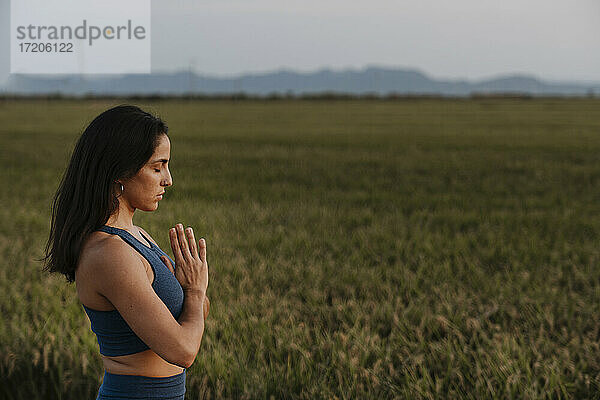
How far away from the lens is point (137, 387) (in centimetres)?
146

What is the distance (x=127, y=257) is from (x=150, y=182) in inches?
7.0

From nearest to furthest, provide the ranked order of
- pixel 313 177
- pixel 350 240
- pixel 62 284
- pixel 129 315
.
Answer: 1. pixel 129 315
2. pixel 62 284
3. pixel 350 240
4. pixel 313 177

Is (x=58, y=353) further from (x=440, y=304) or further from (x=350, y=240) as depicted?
(x=350, y=240)

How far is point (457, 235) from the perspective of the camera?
6.57 m

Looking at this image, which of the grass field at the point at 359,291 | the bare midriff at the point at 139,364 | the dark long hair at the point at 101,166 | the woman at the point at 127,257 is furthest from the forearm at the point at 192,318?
the grass field at the point at 359,291

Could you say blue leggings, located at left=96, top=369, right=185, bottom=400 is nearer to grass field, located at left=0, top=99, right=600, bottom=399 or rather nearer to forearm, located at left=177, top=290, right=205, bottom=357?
forearm, located at left=177, top=290, right=205, bottom=357

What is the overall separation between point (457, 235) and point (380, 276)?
1922 mm

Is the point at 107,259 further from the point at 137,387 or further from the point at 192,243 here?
the point at 137,387

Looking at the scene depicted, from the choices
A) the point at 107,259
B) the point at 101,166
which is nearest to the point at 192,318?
the point at 107,259

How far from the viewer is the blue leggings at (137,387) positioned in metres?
1.46

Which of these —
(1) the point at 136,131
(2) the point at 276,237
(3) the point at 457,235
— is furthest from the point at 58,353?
(3) the point at 457,235

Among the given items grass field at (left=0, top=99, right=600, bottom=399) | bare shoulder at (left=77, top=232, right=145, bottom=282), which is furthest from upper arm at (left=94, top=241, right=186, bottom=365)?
grass field at (left=0, top=99, right=600, bottom=399)

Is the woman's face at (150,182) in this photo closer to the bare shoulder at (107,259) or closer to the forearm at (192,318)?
the bare shoulder at (107,259)

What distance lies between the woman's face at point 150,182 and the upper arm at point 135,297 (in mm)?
120
